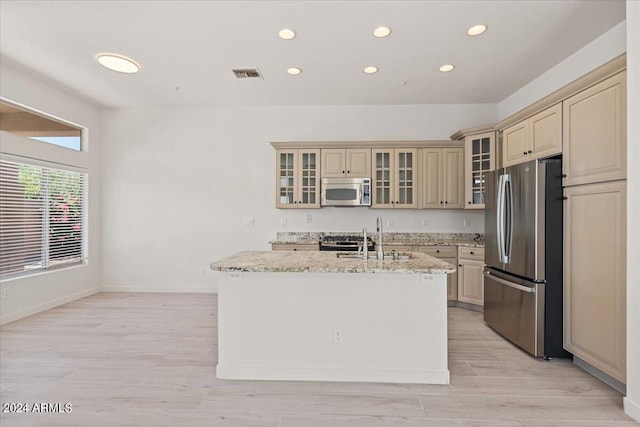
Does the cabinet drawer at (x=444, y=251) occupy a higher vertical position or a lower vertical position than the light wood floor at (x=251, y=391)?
higher

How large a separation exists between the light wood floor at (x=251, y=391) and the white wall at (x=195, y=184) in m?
1.90

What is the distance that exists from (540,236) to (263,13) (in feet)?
9.84

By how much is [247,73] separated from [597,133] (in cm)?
345

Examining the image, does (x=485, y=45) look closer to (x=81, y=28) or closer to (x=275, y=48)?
(x=275, y=48)

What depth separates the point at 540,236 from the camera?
273 cm

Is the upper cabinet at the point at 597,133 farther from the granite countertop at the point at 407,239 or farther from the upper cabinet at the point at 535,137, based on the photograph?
the granite countertop at the point at 407,239

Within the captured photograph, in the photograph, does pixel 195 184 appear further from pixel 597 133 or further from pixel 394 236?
pixel 597 133

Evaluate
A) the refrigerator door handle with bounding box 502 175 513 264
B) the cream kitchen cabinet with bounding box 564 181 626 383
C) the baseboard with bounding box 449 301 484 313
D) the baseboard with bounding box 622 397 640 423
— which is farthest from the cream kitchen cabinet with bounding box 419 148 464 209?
the baseboard with bounding box 622 397 640 423

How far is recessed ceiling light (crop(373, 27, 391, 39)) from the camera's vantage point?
291 centimetres

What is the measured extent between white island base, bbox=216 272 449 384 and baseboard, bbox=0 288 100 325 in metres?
3.08

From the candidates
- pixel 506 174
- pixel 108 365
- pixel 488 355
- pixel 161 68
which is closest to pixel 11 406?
pixel 108 365

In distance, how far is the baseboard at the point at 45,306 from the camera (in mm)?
3689

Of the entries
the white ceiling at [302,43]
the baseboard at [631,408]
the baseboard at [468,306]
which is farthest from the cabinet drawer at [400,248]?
the baseboard at [631,408]

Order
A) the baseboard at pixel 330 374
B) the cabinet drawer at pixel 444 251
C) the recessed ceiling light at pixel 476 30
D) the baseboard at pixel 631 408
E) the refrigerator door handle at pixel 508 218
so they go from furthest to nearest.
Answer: the cabinet drawer at pixel 444 251, the refrigerator door handle at pixel 508 218, the recessed ceiling light at pixel 476 30, the baseboard at pixel 330 374, the baseboard at pixel 631 408
